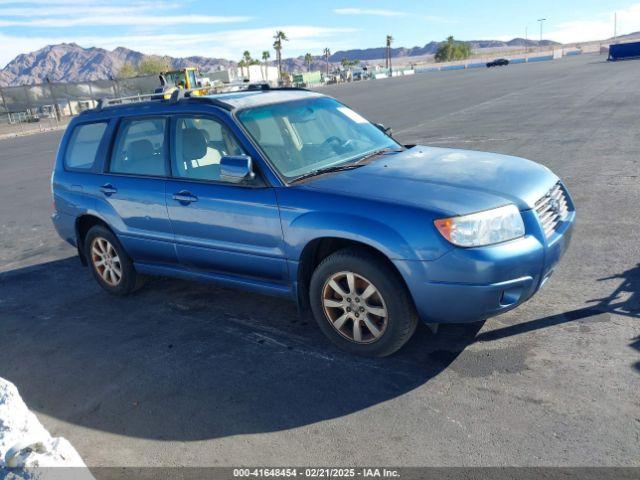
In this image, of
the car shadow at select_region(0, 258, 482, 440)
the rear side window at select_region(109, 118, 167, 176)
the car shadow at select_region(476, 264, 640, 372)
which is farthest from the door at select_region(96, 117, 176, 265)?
the car shadow at select_region(476, 264, 640, 372)

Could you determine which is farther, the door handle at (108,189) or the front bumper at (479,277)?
the door handle at (108,189)

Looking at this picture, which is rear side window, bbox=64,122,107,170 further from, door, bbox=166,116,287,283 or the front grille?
the front grille

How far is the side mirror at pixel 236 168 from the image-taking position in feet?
13.7

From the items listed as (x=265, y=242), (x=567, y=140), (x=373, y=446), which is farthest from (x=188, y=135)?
(x=567, y=140)

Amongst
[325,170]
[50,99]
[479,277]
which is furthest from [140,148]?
[50,99]

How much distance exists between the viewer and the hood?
370cm

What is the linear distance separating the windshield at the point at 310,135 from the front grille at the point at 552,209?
1.46 metres

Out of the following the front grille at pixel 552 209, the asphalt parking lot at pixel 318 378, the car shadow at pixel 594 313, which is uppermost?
the front grille at pixel 552 209

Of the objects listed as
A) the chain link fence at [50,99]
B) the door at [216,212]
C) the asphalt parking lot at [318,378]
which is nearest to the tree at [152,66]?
the chain link fence at [50,99]

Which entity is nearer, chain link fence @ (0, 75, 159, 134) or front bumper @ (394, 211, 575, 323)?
front bumper @ (394, 211, 575, 323)

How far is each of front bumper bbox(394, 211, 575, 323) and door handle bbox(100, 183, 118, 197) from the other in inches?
116

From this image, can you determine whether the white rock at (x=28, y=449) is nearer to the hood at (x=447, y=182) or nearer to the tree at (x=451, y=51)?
the hood at (x=447, y=182)

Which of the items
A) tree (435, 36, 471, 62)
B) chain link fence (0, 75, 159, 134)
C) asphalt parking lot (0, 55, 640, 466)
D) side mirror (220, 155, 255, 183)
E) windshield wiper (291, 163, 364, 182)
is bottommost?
asphalt parking lot (0, 55, 640, 466)

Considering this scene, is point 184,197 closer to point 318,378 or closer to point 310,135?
point 310,135
